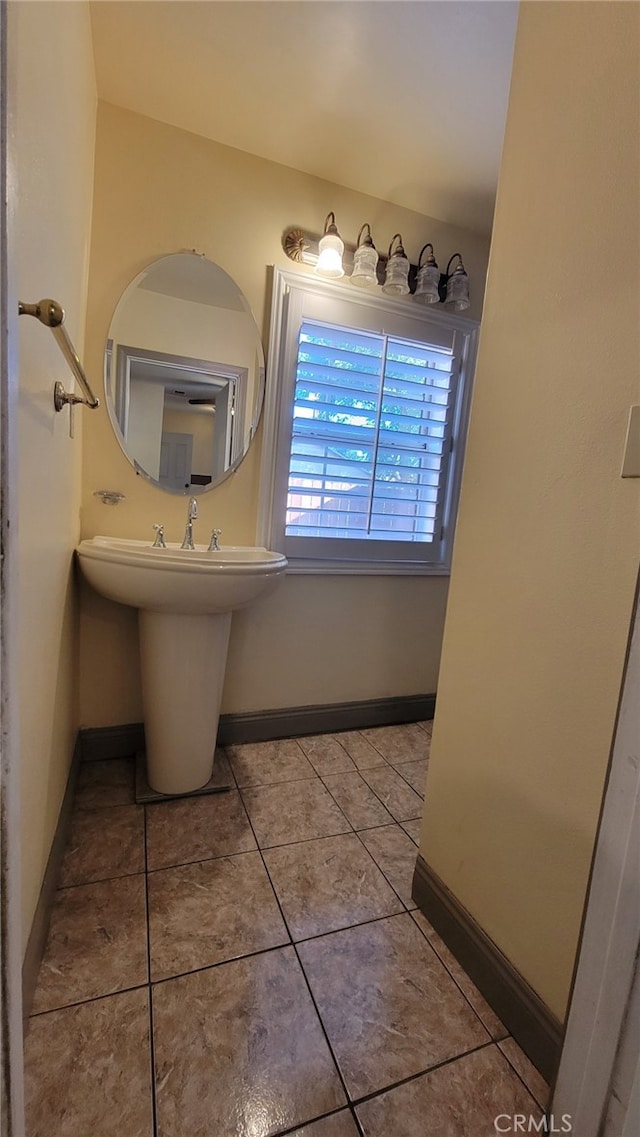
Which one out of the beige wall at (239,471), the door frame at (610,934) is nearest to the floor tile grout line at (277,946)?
the door frame at (610,934)

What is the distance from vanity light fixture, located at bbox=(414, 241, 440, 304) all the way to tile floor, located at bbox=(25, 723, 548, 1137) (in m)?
1.98

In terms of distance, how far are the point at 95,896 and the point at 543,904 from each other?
A: 41.3 inches

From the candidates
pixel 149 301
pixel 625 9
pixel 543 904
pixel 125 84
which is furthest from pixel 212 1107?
pixel 125 84

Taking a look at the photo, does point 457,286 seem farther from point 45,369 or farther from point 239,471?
point 45,369

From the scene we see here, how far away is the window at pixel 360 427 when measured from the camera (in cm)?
183

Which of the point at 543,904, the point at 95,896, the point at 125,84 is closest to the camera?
the point at 543,904

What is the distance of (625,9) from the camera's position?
0.77m

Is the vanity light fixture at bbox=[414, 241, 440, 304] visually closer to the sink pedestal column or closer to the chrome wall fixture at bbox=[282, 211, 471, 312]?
the chrome wall fixture at bbox=[282, 211, 471, 312]

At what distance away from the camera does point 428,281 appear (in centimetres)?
185

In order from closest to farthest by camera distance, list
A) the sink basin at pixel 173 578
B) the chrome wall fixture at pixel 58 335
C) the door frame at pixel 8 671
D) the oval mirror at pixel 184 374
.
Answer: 1. the door frame at pixel 8 671
2. the chrome wall fixture at pixel 58 335
3. the sink basin at pixel 173 578
4. the oval mirror at pixel 184 374

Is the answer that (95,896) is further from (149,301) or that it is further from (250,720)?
(149,301)

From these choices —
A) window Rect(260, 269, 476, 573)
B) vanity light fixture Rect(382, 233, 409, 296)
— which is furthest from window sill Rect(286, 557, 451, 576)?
vanity light fixture Rect(382, 233, 409, 296)

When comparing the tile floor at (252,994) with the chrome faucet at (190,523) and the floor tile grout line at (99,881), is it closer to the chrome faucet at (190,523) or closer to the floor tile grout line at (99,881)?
the floor tile grout line at (99,881)

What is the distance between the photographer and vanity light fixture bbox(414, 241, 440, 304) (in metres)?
1.84
